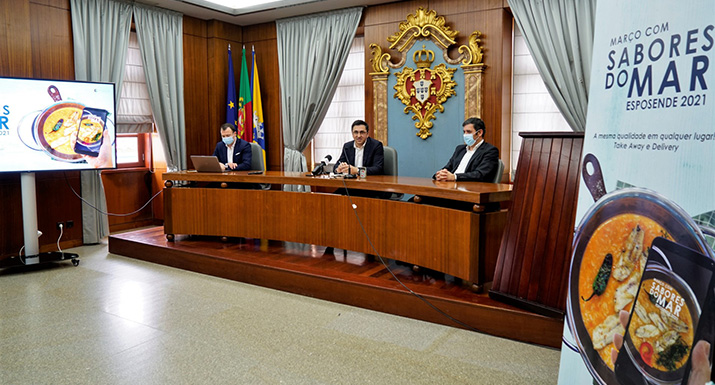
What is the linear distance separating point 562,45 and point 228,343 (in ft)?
13.0

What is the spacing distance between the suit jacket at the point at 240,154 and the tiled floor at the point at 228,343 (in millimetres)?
1572

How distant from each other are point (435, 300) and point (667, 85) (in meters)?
2.10

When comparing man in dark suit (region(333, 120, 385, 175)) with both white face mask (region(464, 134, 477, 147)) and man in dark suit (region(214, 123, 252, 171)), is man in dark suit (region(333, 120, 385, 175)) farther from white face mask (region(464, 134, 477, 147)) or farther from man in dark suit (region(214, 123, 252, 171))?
man in dark suit (region(214, 123, 252, 171))

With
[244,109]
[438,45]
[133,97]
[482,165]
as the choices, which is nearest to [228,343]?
[482,165]

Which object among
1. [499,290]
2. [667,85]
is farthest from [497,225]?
[667,85]

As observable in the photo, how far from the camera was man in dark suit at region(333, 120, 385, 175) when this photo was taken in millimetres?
4559

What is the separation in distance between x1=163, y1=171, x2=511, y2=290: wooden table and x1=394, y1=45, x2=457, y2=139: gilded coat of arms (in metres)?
1.64

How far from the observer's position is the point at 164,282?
13.3ft

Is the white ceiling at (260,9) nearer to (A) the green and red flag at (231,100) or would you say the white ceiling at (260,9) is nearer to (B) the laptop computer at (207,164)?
(A) the green and red flag at (231,100)

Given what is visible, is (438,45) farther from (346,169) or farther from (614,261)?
(614,261)

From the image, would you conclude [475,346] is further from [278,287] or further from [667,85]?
[667,85]

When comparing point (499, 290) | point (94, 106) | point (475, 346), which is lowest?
point (475, 346)

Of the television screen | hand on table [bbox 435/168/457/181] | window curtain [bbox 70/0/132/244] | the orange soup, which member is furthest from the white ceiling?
the orange soup

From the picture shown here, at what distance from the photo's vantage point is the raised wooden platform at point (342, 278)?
9.36 feet
